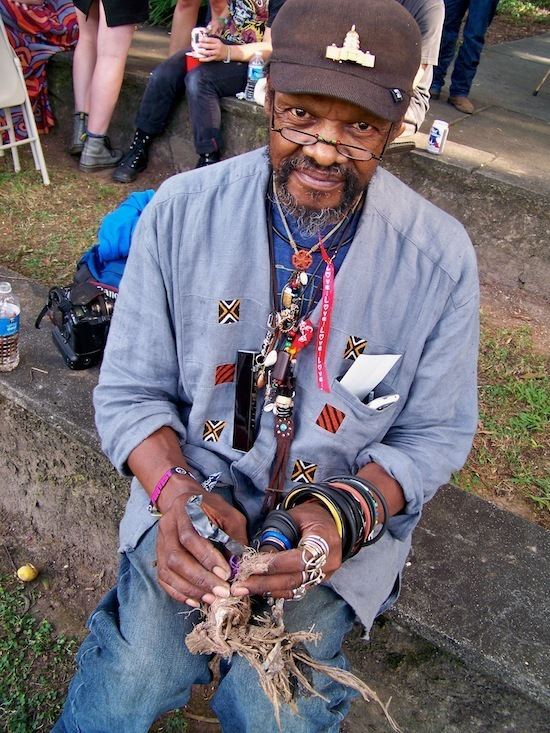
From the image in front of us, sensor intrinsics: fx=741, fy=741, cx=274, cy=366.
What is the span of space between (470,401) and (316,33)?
1.00 m

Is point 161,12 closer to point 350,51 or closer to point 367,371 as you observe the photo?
point 350,51

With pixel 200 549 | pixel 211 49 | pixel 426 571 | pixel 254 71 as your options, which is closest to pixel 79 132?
pixel 211 49

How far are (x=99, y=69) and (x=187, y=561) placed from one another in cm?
448

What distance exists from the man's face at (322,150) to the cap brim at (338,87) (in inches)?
1.6

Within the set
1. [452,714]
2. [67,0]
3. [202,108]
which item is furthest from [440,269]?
[67,0]

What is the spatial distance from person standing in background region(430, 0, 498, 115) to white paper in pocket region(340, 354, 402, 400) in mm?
4694

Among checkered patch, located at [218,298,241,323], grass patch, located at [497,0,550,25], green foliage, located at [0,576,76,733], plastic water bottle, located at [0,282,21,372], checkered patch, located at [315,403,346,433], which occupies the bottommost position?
grass patch, located at [497,0,550,25]

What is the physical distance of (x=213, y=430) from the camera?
2.07 m

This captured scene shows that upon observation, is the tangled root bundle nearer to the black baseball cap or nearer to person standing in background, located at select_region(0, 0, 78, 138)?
the black baseball cap

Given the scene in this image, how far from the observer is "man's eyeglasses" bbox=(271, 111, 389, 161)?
70.5 inches

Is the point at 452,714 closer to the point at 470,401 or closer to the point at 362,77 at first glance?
the point at 470,401

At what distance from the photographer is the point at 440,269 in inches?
74.0

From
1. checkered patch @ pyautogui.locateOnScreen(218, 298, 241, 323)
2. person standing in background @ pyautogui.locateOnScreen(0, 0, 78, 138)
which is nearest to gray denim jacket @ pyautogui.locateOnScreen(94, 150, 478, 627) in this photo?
checkered patch @ pyautogui.locateOnScreen(218, 298, 241, 323)

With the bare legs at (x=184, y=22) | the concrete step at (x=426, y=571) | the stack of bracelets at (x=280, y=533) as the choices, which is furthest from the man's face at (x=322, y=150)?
the bare legs at (x=184, y=22)
